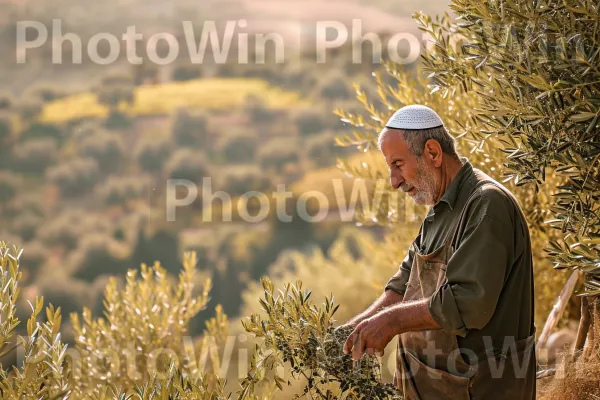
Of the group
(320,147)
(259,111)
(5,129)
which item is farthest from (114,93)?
(320,147)

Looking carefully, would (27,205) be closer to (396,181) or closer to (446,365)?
(396,181)

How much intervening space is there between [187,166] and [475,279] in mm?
15896

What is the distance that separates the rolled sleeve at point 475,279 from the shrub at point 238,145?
15.7 metres

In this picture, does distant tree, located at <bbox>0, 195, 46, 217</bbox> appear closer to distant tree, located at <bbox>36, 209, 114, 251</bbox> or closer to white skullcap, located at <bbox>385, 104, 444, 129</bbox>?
distant tree, located at <bbox>36, 209, 114, 251</bbox>

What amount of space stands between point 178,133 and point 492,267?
16.4 m

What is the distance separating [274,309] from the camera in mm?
2594

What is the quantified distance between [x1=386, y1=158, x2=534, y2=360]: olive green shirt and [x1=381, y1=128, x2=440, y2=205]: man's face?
67 mm

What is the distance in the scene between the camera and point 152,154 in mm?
17703

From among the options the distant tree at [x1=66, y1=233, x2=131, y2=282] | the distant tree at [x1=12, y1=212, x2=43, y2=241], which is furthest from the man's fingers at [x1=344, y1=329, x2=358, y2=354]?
the distant tree at [x1=12, y1=212, x2=43, y2=241]

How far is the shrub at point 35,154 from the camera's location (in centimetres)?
1769

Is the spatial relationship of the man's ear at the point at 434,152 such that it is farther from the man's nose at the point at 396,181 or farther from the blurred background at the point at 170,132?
the blurred background at the point at 170,132

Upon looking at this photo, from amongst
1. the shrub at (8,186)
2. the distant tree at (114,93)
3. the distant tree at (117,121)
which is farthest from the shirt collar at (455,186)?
the shrub at (8,186)

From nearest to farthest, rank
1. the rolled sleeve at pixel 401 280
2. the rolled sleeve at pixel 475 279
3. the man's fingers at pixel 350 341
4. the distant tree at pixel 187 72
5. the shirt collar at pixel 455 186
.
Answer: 1. the rolled sleeve at pixel 475 279
2. the man's fingers at pixel 350 341
3. the shirt collar at pixel 455 186
4. the rolled sleeve at pixel 401 280
5. the distant tree at pixel 187 72

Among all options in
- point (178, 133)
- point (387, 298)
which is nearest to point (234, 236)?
point (178, 133)
